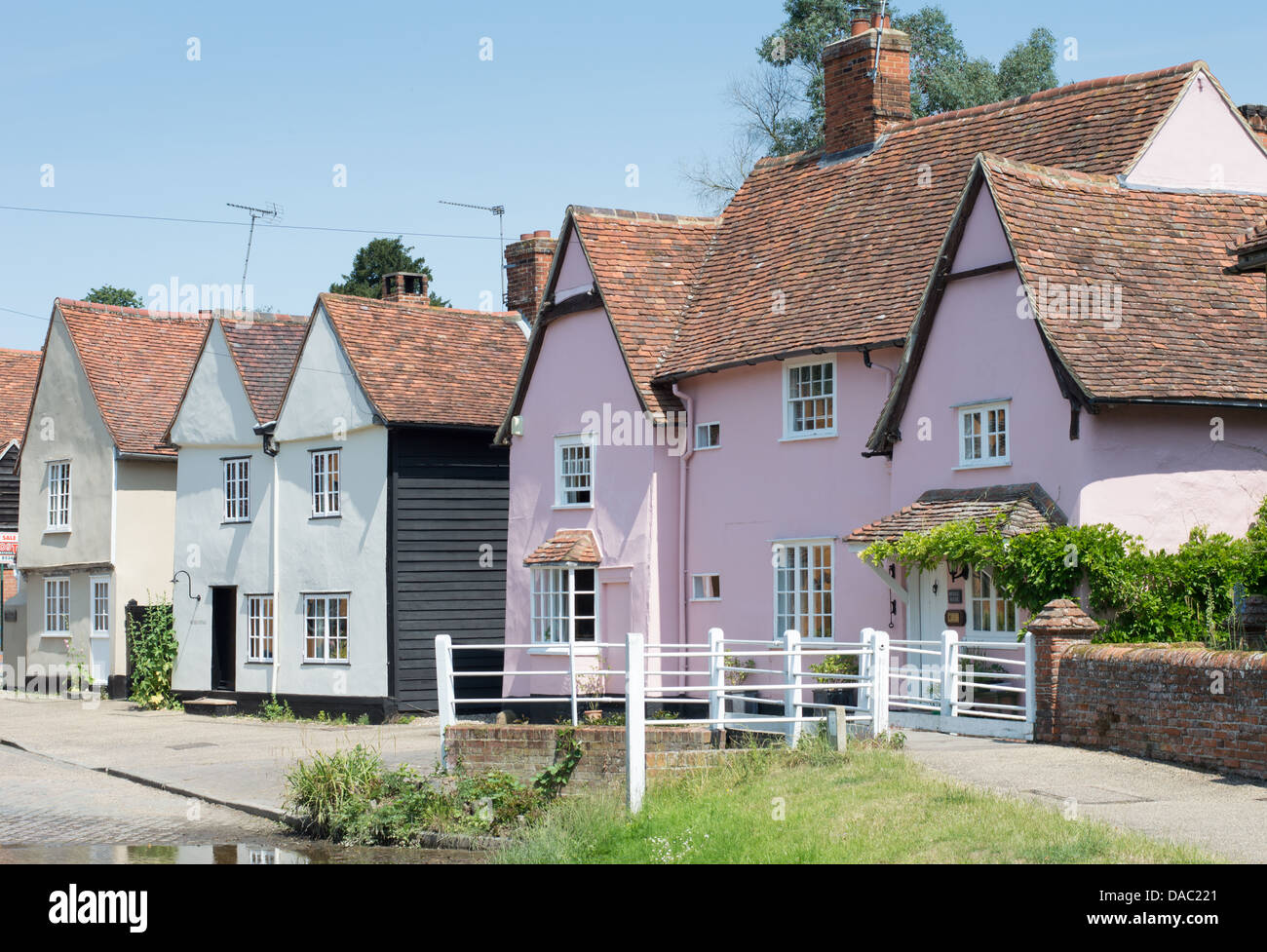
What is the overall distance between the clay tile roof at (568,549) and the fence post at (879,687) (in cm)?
1042

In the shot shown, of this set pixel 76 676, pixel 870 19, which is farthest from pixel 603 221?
pixel 76 676

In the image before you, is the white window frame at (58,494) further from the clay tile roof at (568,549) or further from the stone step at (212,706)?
the clay tile roof at (568,549)

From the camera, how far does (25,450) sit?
38750 mm

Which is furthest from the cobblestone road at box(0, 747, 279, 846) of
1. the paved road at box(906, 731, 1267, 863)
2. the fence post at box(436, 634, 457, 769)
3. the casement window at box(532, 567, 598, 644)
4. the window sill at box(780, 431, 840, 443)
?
the window sill at box(780, 431, 840, 443)

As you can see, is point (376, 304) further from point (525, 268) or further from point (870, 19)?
point (870, 19)

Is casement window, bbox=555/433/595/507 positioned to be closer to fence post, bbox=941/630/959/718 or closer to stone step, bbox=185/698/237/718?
stone step, bbox=185/698/237/718

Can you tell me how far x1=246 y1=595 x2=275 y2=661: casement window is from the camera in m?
32.4

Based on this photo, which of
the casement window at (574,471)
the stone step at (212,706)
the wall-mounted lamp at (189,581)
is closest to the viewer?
the casement window at (574,471)

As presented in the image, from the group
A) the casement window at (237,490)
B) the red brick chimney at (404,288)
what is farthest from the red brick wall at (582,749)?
the red brick chimney at (404,288)

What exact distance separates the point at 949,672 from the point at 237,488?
62.4 ft

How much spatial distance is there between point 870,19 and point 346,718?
16.0m

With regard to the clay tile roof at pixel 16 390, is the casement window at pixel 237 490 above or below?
below

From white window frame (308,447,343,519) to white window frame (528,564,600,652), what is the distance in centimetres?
485

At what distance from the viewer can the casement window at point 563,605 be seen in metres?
27.5
